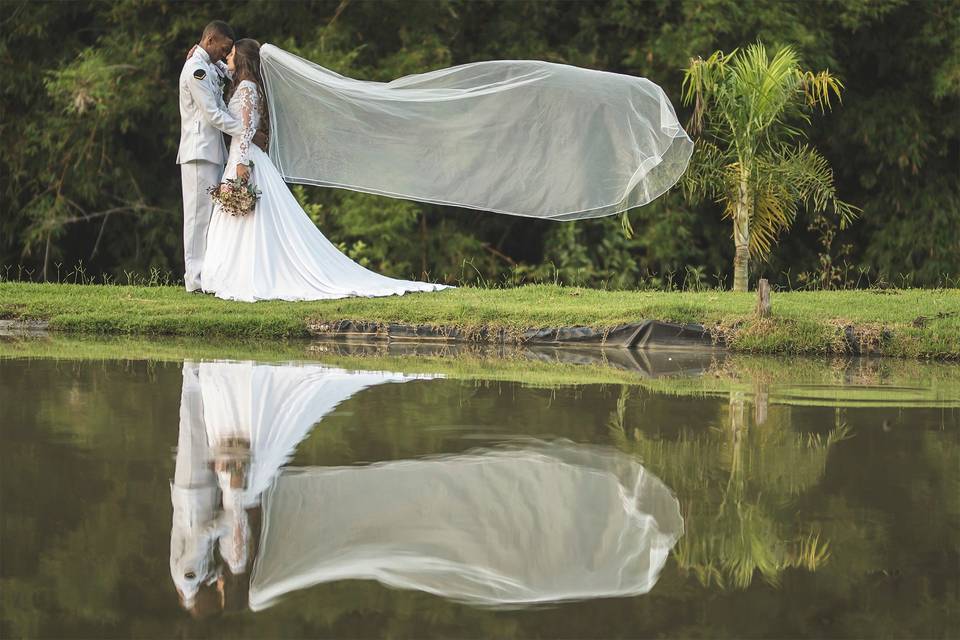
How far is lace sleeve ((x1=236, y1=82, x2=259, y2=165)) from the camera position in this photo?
1279cm

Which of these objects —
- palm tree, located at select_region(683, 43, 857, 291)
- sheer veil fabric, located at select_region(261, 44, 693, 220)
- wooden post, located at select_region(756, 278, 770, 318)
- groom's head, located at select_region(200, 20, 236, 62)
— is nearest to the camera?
wooden post, located at select_region(756, 278, 770, 318)

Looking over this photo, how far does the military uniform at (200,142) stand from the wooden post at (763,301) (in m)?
5.32

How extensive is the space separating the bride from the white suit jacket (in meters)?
0.14

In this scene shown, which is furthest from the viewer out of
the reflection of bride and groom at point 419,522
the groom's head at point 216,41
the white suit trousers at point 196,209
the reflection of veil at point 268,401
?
the white suit trousers at point 196,209

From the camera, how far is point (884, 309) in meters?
11.1

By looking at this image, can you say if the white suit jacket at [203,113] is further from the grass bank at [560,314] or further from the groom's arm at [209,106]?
the grass bank at [560,314]

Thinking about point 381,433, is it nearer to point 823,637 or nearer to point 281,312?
point 823,637

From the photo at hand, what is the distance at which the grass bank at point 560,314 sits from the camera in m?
10.3

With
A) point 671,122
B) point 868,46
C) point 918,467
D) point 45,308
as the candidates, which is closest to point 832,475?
point 918,467

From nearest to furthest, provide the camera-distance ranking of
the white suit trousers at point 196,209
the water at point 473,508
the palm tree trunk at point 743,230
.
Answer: the water at point 473,508
the white suit trousers at point 196,209
the palm tree trunk at point 743,230

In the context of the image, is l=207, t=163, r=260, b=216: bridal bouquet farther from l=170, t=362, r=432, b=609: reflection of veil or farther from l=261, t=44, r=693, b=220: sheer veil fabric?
l=170, t=362, r=432, b=609: reflection of veil

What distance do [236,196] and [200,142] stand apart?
33.0 inches

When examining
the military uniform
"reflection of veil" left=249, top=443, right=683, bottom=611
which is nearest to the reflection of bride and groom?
"reflection of veil" left=249, top=443, right=683, bottom=611

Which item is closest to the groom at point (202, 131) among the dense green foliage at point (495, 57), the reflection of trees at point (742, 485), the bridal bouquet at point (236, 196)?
the bridal bouquet at point (236, 196)
